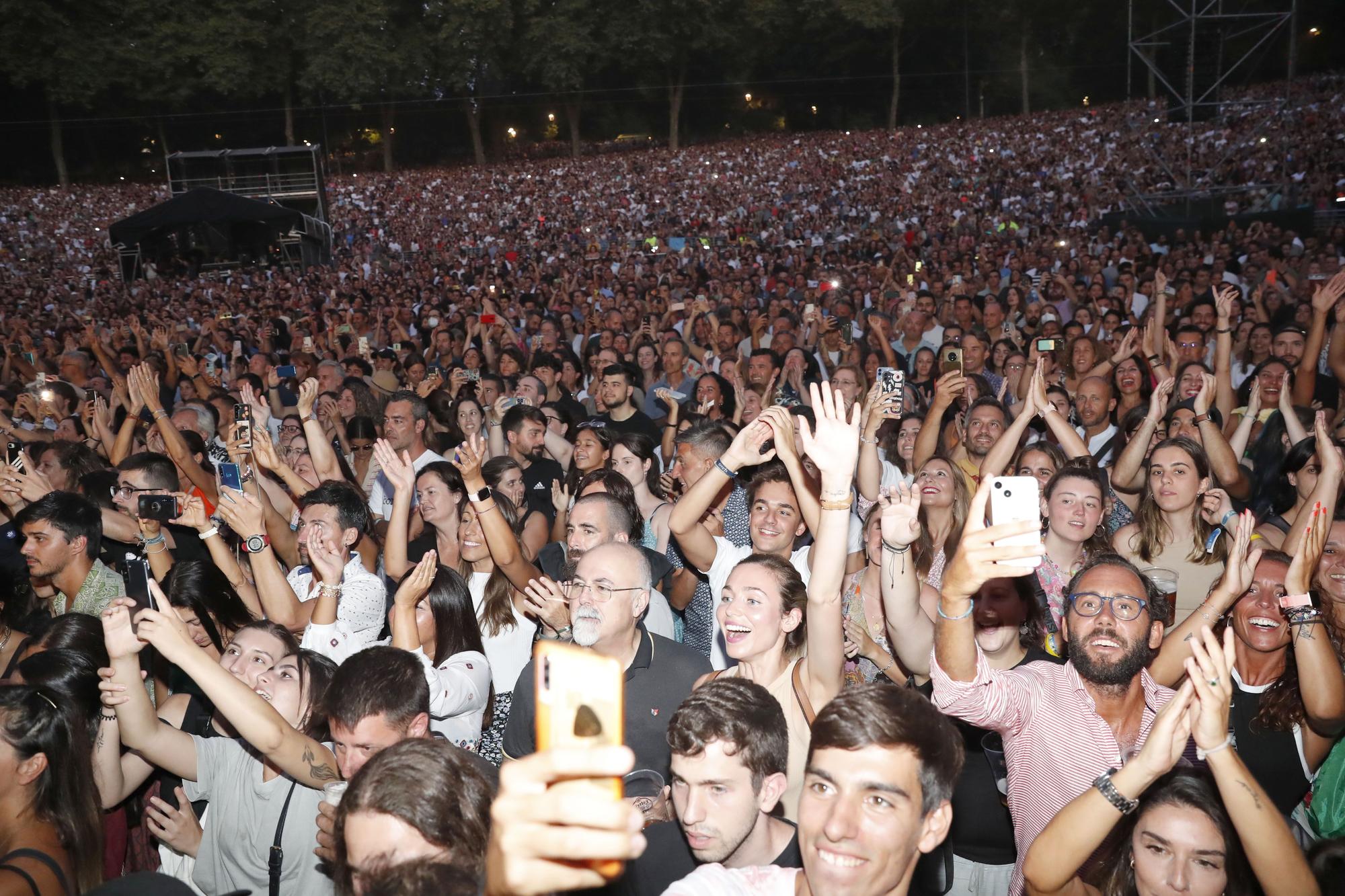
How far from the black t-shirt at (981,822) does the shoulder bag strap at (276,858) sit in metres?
1.72

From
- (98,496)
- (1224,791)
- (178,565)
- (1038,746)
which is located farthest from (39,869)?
(98,496)

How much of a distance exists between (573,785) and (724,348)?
812 centimetres

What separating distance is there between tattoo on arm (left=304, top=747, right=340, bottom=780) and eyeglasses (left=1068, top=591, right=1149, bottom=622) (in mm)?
1962

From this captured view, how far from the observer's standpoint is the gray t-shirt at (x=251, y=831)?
2605 mm

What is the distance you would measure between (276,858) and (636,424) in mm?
4190

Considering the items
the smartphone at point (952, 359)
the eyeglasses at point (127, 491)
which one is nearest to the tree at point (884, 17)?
the smartphone at point (952, 359)

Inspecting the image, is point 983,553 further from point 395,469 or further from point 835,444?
point 395,469

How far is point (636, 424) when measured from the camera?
654 centimetres

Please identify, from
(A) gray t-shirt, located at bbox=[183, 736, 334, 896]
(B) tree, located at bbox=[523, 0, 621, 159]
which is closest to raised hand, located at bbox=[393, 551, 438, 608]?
(A) gray t-shirt, located at bbox=[183, 736, 334, 896]

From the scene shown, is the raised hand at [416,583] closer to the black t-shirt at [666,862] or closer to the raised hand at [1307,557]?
the black t-shirt at [666,862]

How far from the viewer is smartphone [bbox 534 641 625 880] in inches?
44.3

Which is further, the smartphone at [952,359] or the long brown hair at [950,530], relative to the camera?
the smartphone at [952,359]

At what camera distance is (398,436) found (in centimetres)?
570

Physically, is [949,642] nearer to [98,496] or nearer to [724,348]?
[98,496]
